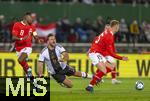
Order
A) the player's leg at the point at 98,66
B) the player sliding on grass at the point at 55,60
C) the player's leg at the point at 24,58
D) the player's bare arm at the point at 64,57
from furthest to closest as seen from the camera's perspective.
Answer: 1. the player's leg at the point at 24,58
2. the player's leg at the point at 98,66
3. the player sliding on grass at the point at 55,60
4. the player's bare arm at the point at 64,57

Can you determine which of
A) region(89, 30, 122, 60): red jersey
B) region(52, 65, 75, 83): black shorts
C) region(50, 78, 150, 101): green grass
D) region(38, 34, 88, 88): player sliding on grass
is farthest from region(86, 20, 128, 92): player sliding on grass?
region(38, 34, 88, 88): player sliding on grass

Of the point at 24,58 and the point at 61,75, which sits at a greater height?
the point at 24,58

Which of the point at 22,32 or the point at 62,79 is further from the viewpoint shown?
the point at 22,32

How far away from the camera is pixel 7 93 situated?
17.6 meters

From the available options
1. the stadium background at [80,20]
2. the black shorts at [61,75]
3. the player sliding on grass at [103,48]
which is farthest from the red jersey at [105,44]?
the stadium background at [80,20]

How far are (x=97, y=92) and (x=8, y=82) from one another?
320 cm

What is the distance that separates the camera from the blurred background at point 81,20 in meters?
34.5

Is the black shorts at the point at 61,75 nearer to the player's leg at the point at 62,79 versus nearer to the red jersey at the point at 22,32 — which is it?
the player's leg at the point at 62,79

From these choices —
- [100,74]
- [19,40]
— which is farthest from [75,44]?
[100,74]

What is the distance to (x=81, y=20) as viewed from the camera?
37.6m

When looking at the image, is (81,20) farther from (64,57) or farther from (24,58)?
(64,57)

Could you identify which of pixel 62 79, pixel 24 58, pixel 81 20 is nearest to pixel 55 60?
pixel 62 79

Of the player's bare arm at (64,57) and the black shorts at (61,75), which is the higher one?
the player's bare arm at (64,57)

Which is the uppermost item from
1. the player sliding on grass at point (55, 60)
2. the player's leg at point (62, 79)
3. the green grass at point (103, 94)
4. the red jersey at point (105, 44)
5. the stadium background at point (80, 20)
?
the stadium background at point (80, 20)
